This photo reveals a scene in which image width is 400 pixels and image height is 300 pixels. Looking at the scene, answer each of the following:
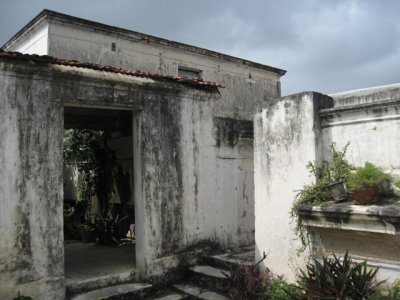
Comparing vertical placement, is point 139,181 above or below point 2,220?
above

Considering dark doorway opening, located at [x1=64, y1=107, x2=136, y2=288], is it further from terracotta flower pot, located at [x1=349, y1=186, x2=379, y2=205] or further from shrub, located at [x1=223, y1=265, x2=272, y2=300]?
terracotta flower pot, located at [x1=349, y1=186, x2=379, y2=205]

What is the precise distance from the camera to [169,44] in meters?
12.9

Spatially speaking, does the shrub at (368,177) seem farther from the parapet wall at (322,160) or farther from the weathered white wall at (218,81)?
the weathered white wall at (218,81)

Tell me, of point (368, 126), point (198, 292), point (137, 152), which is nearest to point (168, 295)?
point (198, 292)

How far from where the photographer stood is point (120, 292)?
20.8 feet

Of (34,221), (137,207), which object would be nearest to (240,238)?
(137,207)

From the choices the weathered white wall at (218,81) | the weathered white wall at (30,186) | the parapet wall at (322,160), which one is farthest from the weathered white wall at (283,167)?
the weathered white wall at (30,186)

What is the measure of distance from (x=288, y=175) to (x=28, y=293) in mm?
3972

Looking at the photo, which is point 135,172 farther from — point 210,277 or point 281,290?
point 281,290

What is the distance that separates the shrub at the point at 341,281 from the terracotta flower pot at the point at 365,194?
2.06 ft

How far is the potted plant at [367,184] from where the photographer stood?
180 inches

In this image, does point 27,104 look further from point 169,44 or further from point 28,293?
point 169,44

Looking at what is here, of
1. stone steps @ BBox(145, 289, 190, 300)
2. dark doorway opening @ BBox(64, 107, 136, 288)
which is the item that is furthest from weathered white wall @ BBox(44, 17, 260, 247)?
dark doorway opening @ BBox(64, 107, 136, 288)

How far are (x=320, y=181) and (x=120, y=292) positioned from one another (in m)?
3.48
